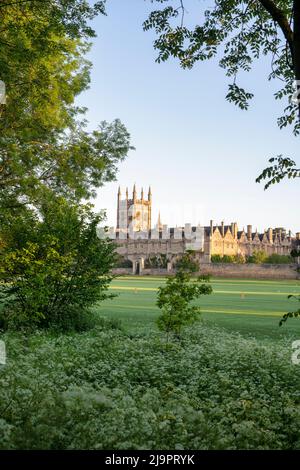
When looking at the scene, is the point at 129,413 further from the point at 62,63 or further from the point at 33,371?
the point at 62,63

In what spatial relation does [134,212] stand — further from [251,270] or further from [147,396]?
[147,396]

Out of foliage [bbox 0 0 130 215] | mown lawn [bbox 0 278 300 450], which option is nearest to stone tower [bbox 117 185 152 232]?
foliage [bbox 0 0 130 215]

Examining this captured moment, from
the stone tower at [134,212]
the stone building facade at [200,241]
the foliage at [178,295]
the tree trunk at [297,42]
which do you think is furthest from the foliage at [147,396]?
the stone tower at [134,212]

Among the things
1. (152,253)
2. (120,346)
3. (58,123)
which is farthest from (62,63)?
(152,253)

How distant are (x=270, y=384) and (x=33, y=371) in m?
3.74

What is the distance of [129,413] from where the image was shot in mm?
5262

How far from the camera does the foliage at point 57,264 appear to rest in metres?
13.0

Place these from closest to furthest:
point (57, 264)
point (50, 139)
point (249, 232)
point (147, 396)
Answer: point (147, 396)
point (57, 264)
point (50, 139)
point (249, 232)

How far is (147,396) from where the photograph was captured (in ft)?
19.6

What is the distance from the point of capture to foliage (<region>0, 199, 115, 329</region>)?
1296 centimetres

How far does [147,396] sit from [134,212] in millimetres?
143122

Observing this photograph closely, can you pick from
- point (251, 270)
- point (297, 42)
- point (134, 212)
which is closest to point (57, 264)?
point (297, 42)

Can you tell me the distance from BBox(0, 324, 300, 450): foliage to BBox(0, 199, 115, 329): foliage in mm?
1499

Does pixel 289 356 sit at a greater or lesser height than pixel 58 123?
lesser
